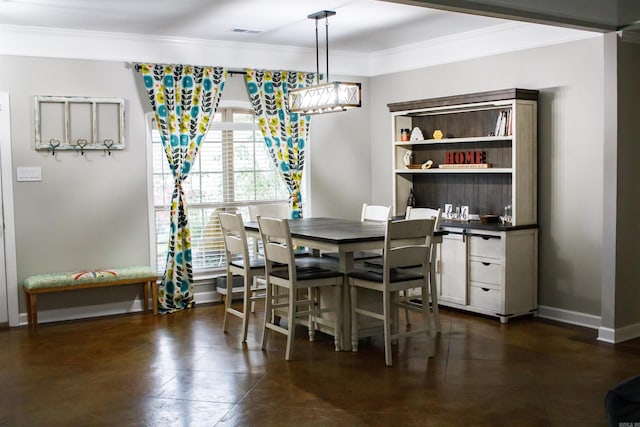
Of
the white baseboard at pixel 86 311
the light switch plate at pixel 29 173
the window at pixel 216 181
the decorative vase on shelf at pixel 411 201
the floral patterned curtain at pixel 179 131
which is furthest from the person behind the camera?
the decorative vase on shelf at pixel 411 201

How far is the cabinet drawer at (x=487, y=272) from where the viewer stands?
232 inches

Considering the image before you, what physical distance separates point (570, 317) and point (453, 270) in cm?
106

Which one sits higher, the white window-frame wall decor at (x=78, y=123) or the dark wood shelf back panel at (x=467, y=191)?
the white window-frame wall decor at (x=78, y=123)

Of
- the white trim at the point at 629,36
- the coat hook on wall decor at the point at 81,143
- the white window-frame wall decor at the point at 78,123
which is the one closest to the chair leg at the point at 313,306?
the white window-frame wall decor at the point at 78,123

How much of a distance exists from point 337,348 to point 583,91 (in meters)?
2.86

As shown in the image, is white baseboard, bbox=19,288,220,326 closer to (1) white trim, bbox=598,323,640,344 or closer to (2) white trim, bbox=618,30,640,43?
(1) white trim, bbox=598,323,640,344

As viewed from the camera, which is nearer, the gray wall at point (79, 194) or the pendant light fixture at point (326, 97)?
the pendant light fixture at point (326, 97)

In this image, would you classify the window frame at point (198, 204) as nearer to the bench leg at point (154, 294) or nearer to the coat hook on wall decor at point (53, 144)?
the bench leg at point (154, 294)

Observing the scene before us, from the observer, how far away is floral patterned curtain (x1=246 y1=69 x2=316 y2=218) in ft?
23.5

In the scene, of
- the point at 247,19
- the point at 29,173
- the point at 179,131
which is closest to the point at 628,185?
the point at 247,19

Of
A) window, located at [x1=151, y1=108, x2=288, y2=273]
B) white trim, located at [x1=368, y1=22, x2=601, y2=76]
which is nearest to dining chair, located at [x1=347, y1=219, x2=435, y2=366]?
white trim, located at [x1=368, y1=22, x2=601, y2=76]

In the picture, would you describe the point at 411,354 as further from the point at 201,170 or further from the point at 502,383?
the point at 201,170

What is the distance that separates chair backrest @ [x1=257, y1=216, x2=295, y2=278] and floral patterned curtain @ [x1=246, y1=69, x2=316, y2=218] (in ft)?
7.10

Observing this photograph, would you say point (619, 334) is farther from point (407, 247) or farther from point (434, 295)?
point (407, 247)
